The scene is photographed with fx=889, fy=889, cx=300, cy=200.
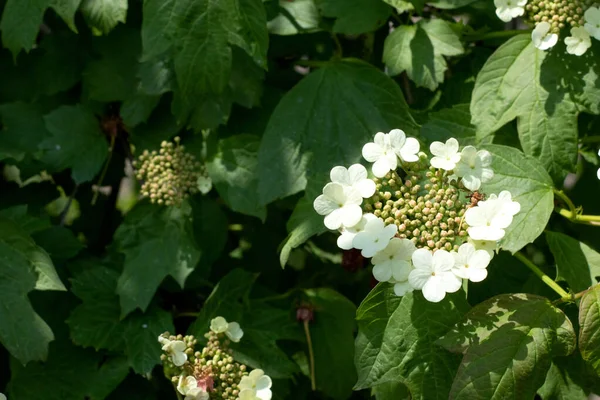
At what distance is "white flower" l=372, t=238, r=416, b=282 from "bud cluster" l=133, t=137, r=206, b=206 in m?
0.83

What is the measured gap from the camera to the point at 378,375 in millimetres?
1804

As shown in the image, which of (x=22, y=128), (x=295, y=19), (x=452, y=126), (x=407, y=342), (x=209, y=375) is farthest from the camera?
(x=22, y=128)

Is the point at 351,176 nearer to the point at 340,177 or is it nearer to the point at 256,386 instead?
the point at 340,177

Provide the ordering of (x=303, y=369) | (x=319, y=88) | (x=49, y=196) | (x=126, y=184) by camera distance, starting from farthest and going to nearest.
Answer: (x=126, y=184)
(x=49, y=196)
(x=303, y=369)
(x=319, y=88)

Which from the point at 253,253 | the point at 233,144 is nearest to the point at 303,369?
the point at 253,253

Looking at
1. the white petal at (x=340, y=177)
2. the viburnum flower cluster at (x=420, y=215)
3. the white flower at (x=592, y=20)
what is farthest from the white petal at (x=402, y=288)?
the white flower at (x=592, y=20)

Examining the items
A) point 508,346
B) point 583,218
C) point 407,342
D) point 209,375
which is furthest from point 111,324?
point 583,218

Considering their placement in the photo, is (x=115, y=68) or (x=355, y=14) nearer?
(x=355, y=14)

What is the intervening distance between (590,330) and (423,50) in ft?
2.70

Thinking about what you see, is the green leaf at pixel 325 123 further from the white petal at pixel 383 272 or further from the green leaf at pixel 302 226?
the white petal at pixel 383 272

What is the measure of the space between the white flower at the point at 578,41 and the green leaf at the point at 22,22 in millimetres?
1264

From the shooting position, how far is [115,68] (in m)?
2.45

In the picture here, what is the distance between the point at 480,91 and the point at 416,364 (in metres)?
0.69

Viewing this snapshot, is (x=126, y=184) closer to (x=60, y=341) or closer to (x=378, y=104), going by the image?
(x=60, y=341)
